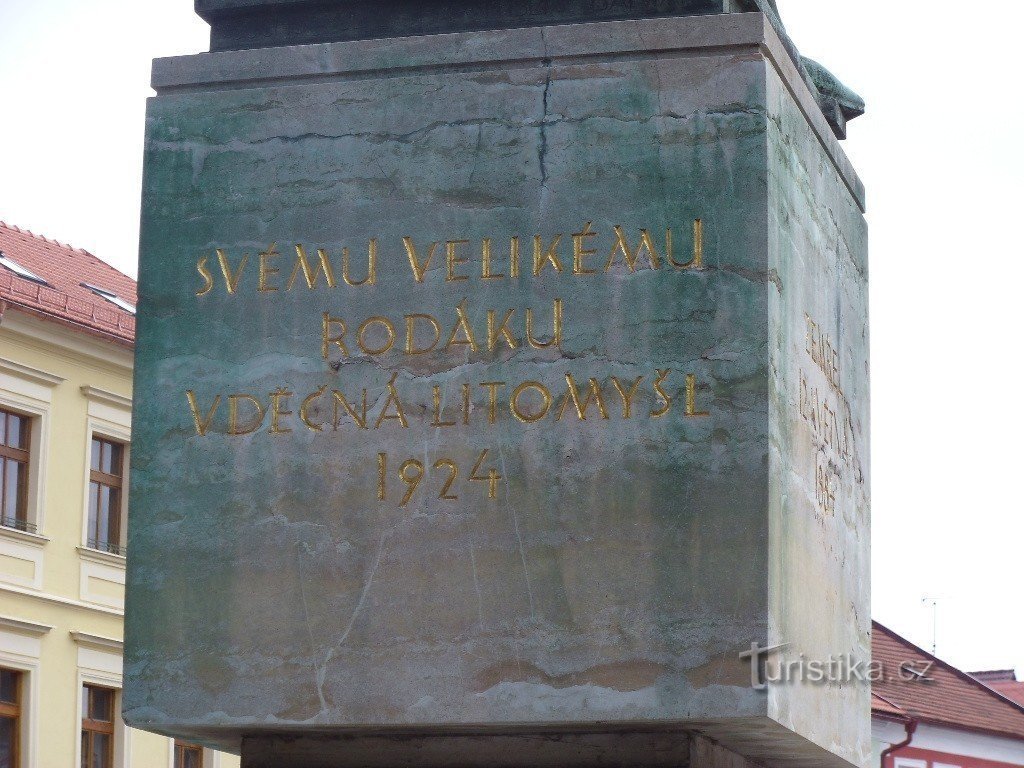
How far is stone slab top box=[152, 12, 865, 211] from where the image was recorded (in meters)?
6.10

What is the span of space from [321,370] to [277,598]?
0.67m

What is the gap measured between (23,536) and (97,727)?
98.4 inches

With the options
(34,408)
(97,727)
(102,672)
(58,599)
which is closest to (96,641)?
(102,672)

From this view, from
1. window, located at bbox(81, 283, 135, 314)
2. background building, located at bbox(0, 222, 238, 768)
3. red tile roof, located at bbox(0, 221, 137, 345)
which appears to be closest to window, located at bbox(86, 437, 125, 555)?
background building, located at bbox(0, 222, 238, 768)

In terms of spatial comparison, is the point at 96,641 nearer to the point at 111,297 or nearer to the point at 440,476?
the point at 111,297

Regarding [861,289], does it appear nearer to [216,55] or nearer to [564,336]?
[564,336]

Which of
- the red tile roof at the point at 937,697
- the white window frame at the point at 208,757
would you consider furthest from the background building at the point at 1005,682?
the white window frame at the point at 208,757

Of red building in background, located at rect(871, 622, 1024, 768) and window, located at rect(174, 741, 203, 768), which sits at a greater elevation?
red building in background, located at rect(871, 622, 1024, 768)

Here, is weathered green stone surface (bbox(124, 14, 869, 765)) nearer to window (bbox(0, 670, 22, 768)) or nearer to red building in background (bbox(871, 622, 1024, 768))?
window (bbox(0, 670, 22, 768))

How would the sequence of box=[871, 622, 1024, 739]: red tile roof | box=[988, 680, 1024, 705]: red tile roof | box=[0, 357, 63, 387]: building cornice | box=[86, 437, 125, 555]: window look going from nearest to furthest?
box=[0, 357, 63, 387]: building cornice → box=[86, 437, 125, 555]: window → box=[871, 622, 1024, 739]: red tile roof → box=[988, 680, 1024, 705]: red tile roof

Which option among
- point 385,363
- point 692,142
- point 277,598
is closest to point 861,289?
point 692,142

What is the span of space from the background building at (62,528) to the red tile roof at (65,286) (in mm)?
33

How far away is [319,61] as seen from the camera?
6320 mm

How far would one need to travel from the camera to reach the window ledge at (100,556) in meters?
25.1
